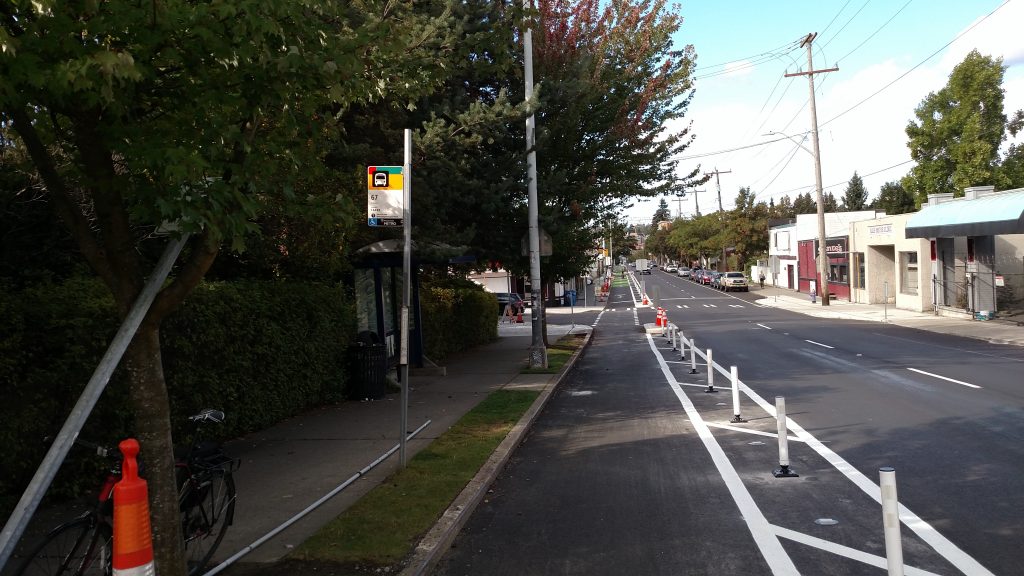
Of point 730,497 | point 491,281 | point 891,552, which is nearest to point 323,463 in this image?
point 730,497

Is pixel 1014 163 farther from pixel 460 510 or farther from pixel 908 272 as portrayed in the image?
pixel 460 510

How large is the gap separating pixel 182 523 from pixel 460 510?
232cm

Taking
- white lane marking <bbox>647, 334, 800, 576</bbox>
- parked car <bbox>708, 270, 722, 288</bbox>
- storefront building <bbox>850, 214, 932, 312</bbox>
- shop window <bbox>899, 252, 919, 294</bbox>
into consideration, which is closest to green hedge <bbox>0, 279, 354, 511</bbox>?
white lane marking <bbox>647, 334, 800, 576</bbox>

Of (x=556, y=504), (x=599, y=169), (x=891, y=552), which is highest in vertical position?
(x=599, y=169)

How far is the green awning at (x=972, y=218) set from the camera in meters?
26.7

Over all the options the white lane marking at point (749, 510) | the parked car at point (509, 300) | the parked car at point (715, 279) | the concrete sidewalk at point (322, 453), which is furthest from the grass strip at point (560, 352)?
the parked car at point (715, 279)

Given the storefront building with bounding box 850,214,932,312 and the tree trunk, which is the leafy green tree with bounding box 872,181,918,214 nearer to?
the storefront building with bounding box 850,214,932,312

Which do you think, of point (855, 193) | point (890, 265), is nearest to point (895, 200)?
point (855, 193)

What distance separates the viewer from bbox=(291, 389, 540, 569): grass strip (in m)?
5.70

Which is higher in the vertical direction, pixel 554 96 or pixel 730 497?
pixel 554 96

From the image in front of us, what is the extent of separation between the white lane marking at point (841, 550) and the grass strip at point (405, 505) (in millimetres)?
→ 2774

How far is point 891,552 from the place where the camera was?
14.1 feet

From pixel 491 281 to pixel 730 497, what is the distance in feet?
166

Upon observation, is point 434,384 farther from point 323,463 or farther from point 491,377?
point 323,463
